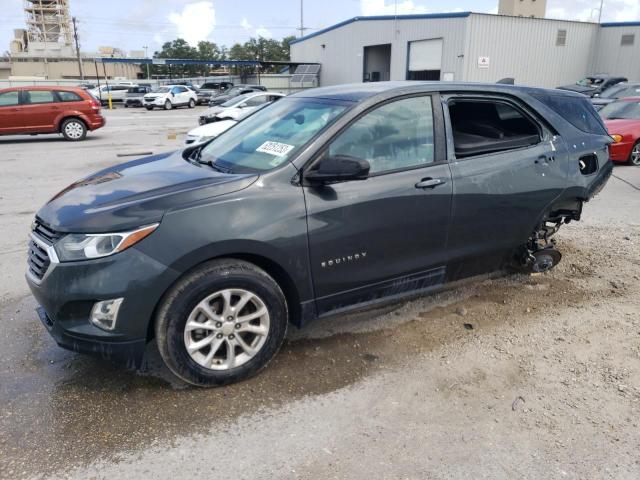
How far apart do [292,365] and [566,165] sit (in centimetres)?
279

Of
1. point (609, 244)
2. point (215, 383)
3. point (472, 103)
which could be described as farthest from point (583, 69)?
point (215, 383)

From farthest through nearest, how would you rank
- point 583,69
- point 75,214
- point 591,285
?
1. point 583,69
2. point 591,285
3. point 75,214

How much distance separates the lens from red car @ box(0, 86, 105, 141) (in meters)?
15.3

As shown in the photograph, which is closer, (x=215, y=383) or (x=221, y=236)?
(x=221, y=236)

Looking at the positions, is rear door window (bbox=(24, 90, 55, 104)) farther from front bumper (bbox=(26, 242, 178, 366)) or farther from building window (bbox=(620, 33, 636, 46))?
building window (bbox=(620, 33, 636, 46))

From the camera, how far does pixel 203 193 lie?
3.03 metres

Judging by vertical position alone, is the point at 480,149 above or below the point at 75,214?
above

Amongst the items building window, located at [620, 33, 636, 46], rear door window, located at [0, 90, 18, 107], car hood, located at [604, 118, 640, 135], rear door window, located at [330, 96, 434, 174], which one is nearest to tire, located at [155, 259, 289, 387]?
rear door window, located at [330, 96, 434, 174]

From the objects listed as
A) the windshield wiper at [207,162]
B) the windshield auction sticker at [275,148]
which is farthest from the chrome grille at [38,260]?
the windshield auction sticker at [275,148]

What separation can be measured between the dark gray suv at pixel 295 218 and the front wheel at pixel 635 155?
801 cm

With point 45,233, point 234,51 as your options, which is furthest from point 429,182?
point 234,51

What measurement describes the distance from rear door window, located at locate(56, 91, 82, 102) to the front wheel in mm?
15017

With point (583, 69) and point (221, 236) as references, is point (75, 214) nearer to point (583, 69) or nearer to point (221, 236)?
point (221, 236)

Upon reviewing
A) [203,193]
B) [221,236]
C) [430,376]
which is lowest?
[430,376]
